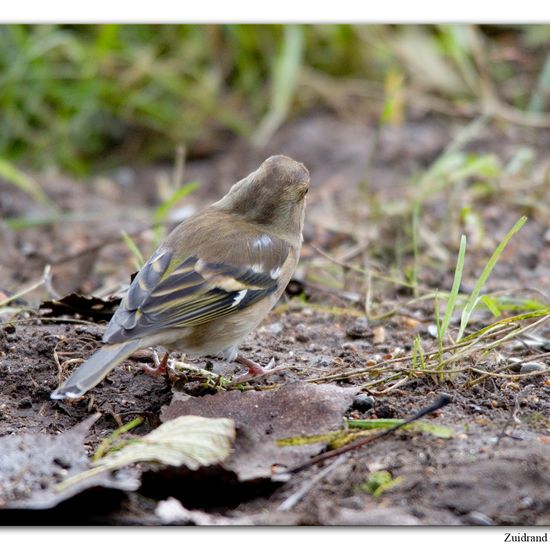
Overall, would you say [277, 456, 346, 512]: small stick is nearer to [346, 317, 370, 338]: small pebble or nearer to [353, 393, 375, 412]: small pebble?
[353, 393, 375, 412]: small pebble

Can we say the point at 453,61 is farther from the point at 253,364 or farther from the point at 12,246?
the point at 253,364

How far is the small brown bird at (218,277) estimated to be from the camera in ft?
13.0

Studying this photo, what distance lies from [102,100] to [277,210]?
4120 mm

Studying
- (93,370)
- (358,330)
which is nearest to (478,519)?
(93,370)

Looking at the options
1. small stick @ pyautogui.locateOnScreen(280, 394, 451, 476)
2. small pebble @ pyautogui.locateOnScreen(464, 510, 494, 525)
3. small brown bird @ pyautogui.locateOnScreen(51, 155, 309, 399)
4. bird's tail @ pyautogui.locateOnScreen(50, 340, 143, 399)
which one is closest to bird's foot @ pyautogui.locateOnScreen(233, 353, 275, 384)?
small brown bird @ pyautogui.locateOnScreen(51, 155, 309, 399)

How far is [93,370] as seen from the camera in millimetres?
3658

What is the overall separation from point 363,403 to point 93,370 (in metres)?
1.05

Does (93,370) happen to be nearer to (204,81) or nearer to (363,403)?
(363,403)

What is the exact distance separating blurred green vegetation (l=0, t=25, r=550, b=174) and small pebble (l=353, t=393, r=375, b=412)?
4834 millimetres

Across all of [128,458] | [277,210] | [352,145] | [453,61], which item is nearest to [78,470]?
[128,458]

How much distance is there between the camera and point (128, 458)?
3.18 m

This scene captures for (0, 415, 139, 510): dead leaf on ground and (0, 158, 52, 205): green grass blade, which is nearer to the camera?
(0, 415, 139, 510): dead leaf on ground

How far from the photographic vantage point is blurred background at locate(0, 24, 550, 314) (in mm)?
7102

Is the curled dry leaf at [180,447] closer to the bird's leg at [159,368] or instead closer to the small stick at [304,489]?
the small stick at [304,489]
